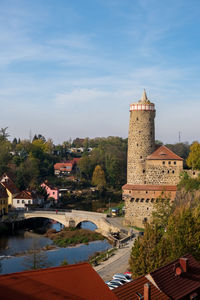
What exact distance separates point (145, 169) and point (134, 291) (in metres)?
28.6

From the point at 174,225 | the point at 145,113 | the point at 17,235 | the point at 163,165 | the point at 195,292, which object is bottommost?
the point at 17,235

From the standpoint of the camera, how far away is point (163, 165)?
141 feet

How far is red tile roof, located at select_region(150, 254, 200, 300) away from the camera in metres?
16.2

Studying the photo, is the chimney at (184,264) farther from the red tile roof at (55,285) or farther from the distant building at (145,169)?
the distant building at (145,169)

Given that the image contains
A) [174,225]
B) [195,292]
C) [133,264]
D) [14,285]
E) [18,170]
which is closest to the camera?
[14,285]

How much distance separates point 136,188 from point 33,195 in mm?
19801

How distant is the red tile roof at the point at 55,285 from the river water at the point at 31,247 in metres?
19.2

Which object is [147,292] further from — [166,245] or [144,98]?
[144,98]

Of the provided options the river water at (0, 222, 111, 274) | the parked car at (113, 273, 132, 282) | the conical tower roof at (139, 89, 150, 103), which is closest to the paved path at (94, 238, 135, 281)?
the parked car at (113, 273, 132, 282)

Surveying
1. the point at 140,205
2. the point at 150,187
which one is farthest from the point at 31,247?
the point at 150,187

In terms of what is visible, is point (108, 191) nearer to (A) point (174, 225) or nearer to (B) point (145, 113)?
(B) point (145, 113)

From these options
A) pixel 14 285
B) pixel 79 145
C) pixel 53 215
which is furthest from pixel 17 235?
pixel 79 145

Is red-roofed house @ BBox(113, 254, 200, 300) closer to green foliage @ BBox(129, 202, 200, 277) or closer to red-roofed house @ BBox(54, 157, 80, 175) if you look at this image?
green foliage @ BBox(129, 202, 200, 277)

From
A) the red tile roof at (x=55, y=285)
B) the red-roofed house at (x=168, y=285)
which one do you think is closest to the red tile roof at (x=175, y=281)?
the red-roofed house at (x=168, y=285)
